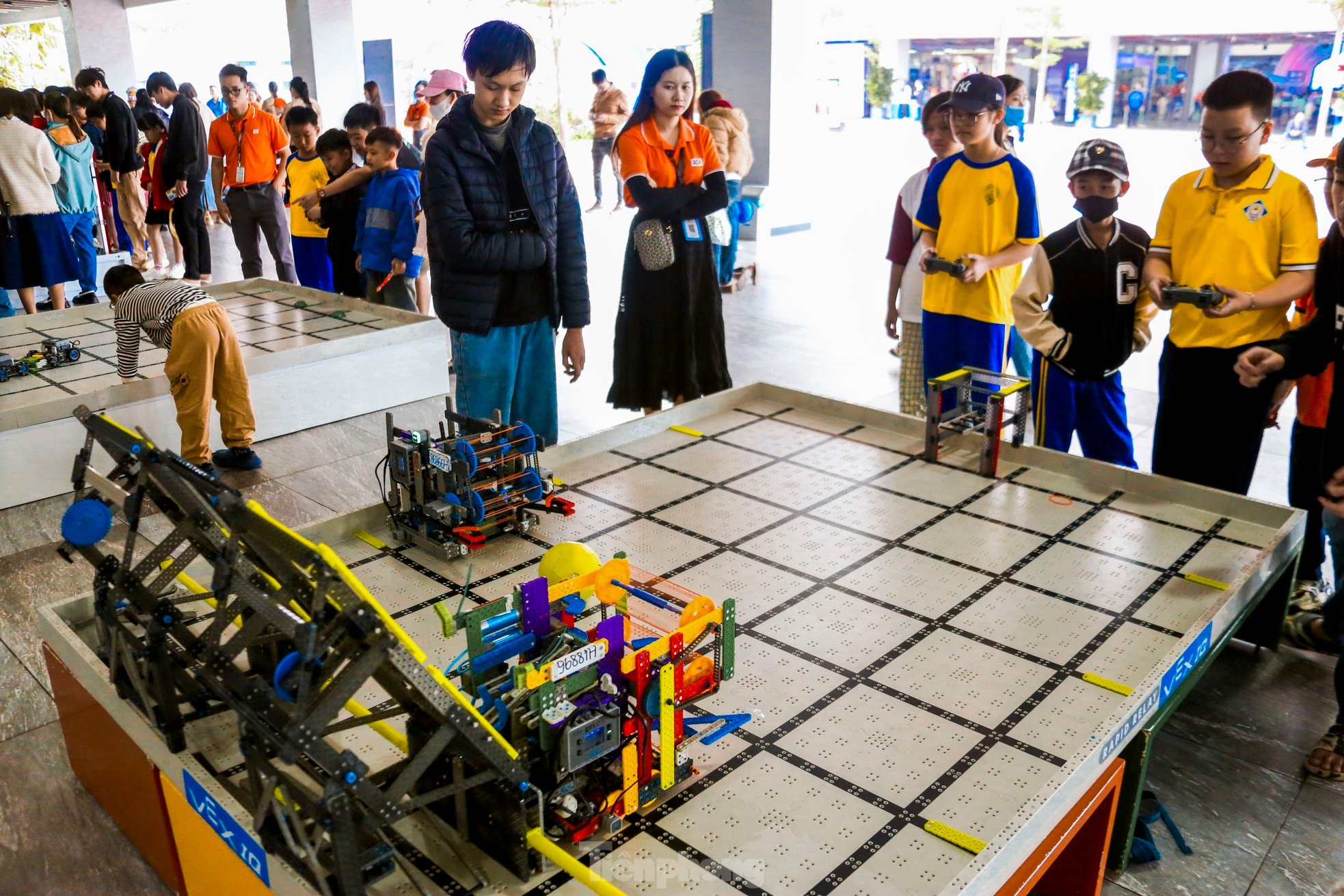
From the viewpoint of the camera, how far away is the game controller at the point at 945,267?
145 inches

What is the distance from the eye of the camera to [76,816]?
2.52 m

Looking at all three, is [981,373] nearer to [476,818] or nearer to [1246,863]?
[1246,863]

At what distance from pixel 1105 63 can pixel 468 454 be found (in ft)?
30.4

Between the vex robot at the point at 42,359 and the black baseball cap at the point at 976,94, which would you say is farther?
the vex robot at the point at 42,359

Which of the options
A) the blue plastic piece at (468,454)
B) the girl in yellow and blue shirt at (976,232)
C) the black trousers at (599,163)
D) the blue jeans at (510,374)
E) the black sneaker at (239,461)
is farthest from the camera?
the black trousers at (599,163)

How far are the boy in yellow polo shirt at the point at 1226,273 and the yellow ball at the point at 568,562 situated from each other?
1.98 metres

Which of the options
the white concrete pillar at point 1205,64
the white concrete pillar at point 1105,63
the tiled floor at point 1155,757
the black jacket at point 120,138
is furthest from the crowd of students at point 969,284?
the white concrete pillar at point 1105,63

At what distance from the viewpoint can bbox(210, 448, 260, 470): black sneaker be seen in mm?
4770

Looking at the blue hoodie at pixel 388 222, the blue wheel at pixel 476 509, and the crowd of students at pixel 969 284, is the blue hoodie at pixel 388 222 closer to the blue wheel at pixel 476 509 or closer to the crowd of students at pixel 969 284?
the crowd of students at pixel 969 284

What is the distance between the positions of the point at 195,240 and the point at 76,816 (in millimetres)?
7141

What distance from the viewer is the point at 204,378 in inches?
173

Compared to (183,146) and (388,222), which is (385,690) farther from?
(183,146)

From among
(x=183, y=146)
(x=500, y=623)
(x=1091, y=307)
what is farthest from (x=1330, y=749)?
(x=183, y=146)

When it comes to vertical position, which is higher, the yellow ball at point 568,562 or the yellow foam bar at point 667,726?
the yellow ball at point 568,562
